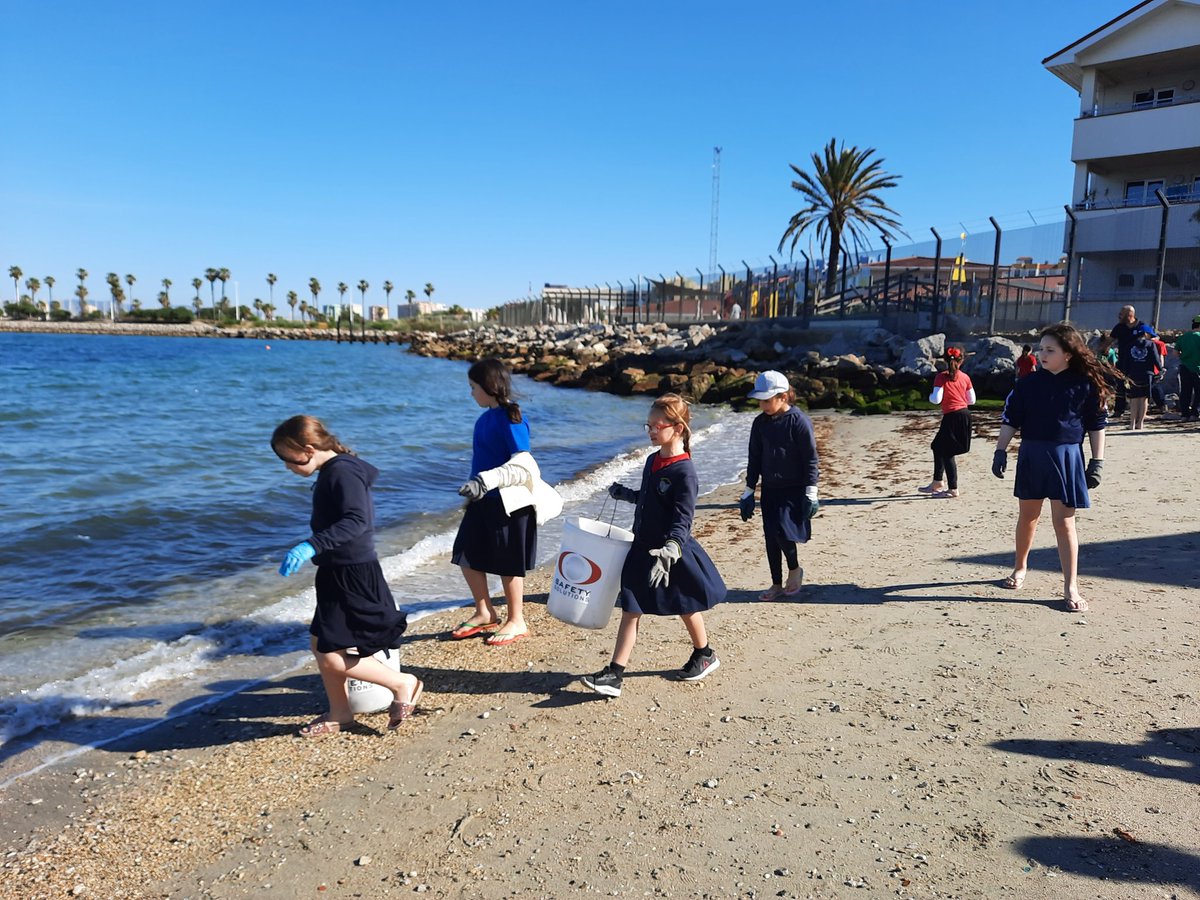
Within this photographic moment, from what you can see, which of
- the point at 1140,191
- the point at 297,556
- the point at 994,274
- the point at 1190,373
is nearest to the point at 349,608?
the point at 297,556

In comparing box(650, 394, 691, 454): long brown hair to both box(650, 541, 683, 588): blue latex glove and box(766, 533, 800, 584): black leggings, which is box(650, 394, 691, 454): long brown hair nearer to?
box(650, 541, 683, 588): blue latex glove

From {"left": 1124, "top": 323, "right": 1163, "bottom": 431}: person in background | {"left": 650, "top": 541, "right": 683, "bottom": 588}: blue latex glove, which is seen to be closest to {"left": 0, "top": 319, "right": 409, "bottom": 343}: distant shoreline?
{"left": 1124, "top": 323, "right": 1163, "bottom": 431}: person in background

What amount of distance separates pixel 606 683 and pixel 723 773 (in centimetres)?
100

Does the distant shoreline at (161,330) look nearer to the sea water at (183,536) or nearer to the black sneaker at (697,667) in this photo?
the sea water at (183,536)

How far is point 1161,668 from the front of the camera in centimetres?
455

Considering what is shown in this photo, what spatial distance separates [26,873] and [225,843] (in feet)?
2.48

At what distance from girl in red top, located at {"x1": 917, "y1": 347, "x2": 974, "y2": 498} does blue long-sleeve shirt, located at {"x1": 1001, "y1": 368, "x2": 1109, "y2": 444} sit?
12.6ft

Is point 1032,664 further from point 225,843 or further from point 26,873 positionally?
point 26,873

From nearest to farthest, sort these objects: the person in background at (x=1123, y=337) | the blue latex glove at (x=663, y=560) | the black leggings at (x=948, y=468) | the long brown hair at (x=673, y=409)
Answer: the blue latex glove at (x=663, y=560) < the long brown hair at (x=673, y=409) < the black leggings at (x=948, y=468) < the person in background at (x=1123, y=337)

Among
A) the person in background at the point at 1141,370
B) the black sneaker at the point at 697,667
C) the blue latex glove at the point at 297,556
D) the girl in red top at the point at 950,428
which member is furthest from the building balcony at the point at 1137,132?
the blue latex glove at the point at 297,556

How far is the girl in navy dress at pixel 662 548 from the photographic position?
4430 mm

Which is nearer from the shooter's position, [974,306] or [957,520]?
[957,520]

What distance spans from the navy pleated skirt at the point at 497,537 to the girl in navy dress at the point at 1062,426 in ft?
10.9

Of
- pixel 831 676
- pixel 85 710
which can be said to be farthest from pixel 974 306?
pixel 85 710
